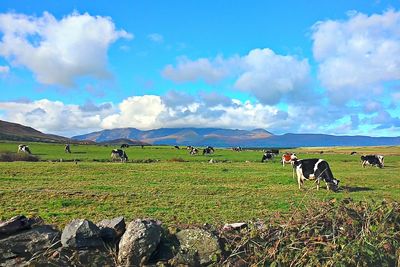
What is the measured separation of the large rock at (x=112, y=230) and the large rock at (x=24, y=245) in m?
0.98

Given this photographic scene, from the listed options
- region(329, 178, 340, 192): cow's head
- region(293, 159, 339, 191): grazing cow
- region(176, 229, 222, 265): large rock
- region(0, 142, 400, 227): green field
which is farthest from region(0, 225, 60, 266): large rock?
region(293, 159, 339, 191): grazing cow

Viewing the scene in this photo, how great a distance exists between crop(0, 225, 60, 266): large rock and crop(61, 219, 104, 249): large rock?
268 mm

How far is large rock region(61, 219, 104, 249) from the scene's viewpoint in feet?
27.4

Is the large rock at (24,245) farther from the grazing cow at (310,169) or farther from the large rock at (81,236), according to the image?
the grazing cow at (310,169)

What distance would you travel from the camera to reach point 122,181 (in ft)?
89.1

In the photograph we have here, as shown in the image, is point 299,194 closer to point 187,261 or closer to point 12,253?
point 187,261

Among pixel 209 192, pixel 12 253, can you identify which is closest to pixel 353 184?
pixel 209 192

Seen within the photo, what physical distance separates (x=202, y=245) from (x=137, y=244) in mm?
1414

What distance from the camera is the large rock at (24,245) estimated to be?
27.0 feet

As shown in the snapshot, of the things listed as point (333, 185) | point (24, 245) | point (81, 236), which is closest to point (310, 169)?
point (333, 185)

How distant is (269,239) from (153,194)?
1253 cm

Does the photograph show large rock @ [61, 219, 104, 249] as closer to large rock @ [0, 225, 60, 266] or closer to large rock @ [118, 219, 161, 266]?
large rock @ [0, 225, 60, 266]

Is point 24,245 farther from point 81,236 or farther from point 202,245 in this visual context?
point 202,245

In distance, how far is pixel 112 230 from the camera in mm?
8945
